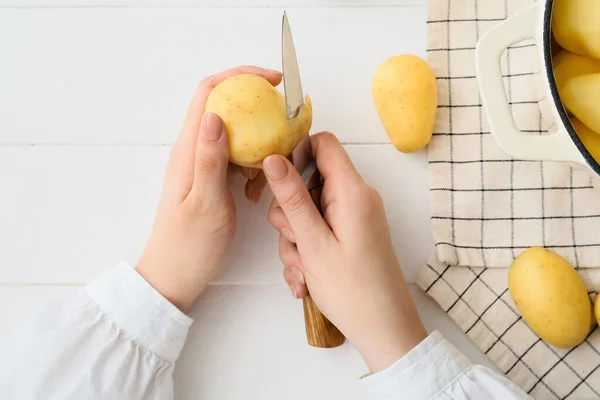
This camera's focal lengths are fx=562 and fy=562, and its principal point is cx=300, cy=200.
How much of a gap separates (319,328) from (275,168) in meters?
0.19

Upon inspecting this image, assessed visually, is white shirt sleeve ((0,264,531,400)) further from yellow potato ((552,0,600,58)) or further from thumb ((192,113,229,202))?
yellow potato ((552,0,600,58))

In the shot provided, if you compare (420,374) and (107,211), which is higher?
(107,211)

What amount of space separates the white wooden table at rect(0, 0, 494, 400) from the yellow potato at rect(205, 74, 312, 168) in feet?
0.47

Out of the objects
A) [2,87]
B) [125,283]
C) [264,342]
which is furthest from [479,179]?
[2,87]

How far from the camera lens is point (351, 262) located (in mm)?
551

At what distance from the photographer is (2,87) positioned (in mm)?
699

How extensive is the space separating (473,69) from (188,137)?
342 mm

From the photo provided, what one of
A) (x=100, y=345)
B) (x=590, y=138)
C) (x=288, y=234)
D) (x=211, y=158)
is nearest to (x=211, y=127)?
(x=211, y=158)

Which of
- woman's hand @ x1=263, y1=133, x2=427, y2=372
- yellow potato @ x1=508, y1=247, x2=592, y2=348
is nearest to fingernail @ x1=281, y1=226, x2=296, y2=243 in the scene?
woman's hand @ x1=263, y1=133, x2=427, y2=372

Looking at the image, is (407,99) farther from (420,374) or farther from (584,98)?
(420,374)

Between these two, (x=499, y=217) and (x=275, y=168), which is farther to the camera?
(x=499, y=217)

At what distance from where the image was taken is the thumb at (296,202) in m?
0.53

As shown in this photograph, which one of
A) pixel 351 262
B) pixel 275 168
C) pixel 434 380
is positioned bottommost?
pixel 434 380

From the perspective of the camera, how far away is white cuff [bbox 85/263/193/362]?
60 cm
